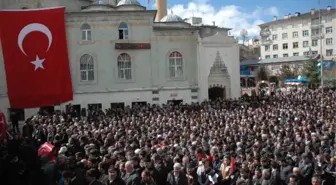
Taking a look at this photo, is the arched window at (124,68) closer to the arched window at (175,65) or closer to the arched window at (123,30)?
the arched window at (123,30)

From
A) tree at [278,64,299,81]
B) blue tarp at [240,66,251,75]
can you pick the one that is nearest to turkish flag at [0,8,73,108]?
tree at [278,64,299,81]

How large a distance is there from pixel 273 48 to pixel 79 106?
57.5 m

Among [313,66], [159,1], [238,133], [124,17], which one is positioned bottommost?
[238,133]

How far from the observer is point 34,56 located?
63.9 ft

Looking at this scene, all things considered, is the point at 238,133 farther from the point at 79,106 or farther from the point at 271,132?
the point at 79,106

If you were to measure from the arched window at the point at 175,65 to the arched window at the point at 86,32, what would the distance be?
24.1ft

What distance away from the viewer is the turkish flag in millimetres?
18562

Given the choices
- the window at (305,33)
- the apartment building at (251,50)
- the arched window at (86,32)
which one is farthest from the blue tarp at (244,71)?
the arched window at (86,32)

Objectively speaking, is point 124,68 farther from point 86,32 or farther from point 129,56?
point 86,32

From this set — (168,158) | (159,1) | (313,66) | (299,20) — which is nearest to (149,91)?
(159,1)

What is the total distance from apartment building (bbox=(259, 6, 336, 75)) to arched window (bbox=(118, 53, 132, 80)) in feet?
150

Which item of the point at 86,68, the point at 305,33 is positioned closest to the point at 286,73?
the point at 305,33

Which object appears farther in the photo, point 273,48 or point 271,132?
point 273,48

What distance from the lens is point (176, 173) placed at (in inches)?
351
